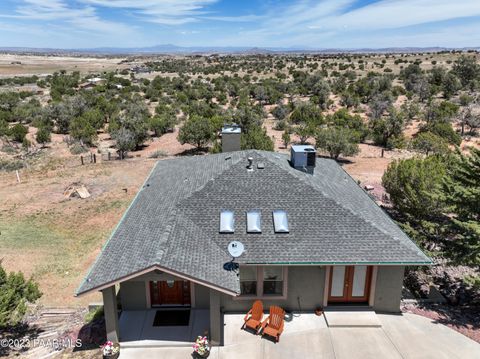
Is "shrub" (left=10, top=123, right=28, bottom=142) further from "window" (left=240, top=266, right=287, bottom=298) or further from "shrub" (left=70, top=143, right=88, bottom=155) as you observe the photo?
"window" (left=240, top=266, right=287, bottom=298)

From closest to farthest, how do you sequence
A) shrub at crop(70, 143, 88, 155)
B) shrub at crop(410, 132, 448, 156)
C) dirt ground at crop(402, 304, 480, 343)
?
dirt ground at crop(402, 304, 480, 343), shrub at crop(410, 132, 448, 156), shrub at crop(70, 143, 88, 155)

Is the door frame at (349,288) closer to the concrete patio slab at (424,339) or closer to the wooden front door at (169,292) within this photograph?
the concrete patio slab at (424,339)

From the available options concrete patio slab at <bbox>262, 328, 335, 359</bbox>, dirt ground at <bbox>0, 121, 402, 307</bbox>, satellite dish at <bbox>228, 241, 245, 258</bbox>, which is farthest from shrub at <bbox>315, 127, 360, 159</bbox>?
satellite dish at <bbox>228, 241, 245, 258</bbox>

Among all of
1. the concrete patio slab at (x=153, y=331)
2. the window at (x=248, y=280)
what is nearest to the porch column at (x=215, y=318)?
the concrete patio slab at (x=153, y=331)

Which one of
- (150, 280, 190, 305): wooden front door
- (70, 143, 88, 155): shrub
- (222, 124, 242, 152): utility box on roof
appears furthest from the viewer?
(70, 143, 88, 155): shrub

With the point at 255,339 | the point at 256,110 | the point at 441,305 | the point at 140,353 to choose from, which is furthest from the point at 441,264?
the point at 256,110

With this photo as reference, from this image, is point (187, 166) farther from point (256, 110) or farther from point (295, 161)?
point (256, 110)
